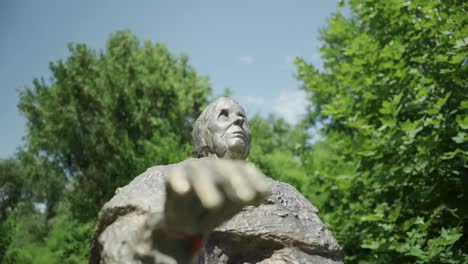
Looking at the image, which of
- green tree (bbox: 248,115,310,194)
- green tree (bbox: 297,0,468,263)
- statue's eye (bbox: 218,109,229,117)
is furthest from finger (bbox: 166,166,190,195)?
green tree (bbox: 248,115,310,194)

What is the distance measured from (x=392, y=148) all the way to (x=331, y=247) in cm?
346

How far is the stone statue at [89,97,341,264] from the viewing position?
1.24 m

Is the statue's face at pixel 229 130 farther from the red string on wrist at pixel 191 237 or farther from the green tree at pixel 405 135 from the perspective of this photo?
the green tree at pixel 405 135

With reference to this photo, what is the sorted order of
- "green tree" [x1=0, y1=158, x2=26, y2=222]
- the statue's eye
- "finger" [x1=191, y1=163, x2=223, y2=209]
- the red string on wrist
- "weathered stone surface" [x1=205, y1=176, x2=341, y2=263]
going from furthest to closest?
1. "green tree" [x1=0, y1=158, x2=26, y2=222]
2. the statue's eye
3. "weathered stone surface" [x1=205, y1=176, x2=341, y2=263]
4. the red string on wrist
5. "finger" [x1=191, y1=163, x2=223, y2=209]

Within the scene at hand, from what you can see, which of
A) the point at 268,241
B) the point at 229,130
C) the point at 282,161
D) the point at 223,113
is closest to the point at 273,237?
the point at 268,241

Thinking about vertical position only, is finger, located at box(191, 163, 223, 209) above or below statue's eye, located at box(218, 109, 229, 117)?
below

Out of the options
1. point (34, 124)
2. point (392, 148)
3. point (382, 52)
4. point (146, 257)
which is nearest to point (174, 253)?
point (146, 257)

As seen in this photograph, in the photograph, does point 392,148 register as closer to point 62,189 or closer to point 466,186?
point 466,186

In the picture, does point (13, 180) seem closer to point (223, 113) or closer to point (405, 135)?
point (405, 135)

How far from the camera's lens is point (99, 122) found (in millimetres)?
15195

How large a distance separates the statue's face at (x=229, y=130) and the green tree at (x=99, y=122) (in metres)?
9.40

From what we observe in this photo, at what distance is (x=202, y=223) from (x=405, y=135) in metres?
5.31

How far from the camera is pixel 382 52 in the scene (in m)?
6.58

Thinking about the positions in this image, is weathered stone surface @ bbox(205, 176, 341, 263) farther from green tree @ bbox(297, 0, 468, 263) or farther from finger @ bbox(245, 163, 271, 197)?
green tree @ bbox(297, 0, 468, 263)
